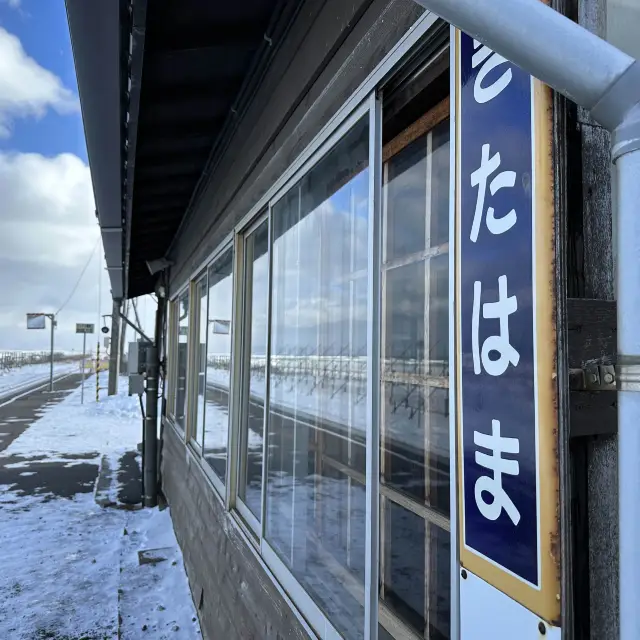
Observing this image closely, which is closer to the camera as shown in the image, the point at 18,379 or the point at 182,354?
the point at 182,354

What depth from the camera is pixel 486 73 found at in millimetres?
956

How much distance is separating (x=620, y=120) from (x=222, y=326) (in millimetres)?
3323

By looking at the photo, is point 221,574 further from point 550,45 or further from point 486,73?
point 550,45

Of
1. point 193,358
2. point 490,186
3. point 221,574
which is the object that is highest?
point 490,186

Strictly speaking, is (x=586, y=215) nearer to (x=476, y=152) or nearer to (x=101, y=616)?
(x=476, y=152)

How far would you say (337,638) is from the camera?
1.62 m

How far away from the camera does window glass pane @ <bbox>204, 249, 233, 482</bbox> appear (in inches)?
140

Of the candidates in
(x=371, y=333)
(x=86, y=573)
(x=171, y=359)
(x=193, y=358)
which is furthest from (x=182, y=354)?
(x=371, y=333)

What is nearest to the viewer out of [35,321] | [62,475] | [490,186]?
[490,186]

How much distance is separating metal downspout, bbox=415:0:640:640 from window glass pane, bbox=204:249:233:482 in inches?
109

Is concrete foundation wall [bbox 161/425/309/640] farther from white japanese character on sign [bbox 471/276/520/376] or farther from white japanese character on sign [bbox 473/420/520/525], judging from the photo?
white japanese character on sign [bbox 471/276/520/376]

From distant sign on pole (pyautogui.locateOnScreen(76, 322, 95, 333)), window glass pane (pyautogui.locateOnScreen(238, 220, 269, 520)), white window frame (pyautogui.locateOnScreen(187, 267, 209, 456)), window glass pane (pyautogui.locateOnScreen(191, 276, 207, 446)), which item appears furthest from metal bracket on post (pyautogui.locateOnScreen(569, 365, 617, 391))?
distant sign on pole (pyautogui.locateOnScreen(76, 322, 95, 333))

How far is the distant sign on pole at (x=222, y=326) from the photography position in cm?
356

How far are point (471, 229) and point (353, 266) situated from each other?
1039 millimetres
